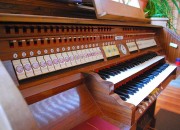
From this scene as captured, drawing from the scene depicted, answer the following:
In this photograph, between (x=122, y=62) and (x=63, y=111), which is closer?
(x=63, y=111)

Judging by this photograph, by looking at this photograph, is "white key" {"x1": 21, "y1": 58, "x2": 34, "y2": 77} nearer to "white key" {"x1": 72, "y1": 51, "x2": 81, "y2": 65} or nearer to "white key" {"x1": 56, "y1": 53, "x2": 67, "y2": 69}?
"white key" {"x1": 56, "y1": 53, "x2": 67, "y2": 69}

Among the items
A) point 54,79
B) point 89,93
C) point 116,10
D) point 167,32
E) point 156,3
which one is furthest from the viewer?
point 156,3

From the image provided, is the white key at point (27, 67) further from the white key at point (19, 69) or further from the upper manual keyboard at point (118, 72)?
the upper manual keyboard at point (118, 72)

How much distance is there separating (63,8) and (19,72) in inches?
28.1

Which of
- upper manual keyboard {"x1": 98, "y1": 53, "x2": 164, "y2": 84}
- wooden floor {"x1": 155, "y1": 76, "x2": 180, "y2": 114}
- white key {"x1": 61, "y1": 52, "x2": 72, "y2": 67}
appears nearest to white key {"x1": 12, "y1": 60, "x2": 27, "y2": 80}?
white key {"x1": 61, "y1": 52, "x2": 72, "y2": 67}

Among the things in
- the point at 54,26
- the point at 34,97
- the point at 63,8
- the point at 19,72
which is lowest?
the point at 34,97

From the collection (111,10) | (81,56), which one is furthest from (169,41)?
(81,56)

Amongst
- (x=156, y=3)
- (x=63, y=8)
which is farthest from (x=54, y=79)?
(x=156, y=3)

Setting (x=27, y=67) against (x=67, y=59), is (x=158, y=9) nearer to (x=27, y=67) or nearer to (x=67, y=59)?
(x=67, y=59)

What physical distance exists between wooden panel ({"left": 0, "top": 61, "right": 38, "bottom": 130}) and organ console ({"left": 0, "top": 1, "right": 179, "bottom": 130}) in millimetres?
282

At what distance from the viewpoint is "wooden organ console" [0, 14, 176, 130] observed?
0.71m

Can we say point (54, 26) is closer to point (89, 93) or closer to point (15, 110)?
point (89, 93)

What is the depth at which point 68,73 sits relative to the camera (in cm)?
91

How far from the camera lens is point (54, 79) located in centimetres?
82
